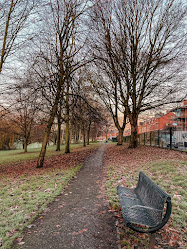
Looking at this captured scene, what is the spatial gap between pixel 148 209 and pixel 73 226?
1526 mm

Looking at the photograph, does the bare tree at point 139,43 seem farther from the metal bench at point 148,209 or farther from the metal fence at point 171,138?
the metal bench at point 148,209

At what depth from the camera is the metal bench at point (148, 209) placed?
283cm

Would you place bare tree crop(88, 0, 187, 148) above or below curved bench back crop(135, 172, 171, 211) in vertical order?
above

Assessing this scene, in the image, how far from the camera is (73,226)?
3.65 m

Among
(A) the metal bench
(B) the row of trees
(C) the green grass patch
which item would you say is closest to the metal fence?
(B) the row of trees

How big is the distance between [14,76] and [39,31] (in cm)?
273

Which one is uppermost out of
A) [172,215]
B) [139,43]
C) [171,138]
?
[139,43]

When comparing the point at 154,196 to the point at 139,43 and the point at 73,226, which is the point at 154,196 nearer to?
the point at 73,226

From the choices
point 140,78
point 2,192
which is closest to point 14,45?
point 2,192

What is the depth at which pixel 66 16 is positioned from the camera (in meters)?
10.5

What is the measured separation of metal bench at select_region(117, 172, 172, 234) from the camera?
283 cm

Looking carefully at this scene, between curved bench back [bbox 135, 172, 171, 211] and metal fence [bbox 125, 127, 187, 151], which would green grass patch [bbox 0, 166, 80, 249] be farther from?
metal fence [bbox 125, 127, 187, 151]

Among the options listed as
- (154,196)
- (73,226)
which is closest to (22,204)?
(73,226)

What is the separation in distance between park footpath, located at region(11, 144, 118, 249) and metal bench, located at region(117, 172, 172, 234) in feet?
1.62
